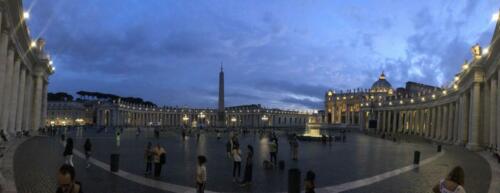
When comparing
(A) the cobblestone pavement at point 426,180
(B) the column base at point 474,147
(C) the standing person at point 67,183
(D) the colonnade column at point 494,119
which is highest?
(D) the colonnade column at point 494,119

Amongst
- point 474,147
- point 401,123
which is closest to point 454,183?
point 474,147

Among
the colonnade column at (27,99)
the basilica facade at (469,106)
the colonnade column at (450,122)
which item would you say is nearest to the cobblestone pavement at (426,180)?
the basilica facade at (469,106)

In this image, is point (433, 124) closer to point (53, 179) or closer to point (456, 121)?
point (456, 121)

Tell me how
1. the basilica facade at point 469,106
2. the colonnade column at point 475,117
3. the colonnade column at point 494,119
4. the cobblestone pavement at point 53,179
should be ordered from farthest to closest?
the colonnade column at point 475,117
the basilica facade at point 469,106
the colonnade column at point 494,119
the cobblestone pavement at point 53,179

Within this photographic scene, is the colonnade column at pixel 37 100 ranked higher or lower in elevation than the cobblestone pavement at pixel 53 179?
higher

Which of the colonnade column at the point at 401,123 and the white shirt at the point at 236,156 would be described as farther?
the colonnade column at the point at 401,123

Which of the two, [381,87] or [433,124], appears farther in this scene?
[381,87]

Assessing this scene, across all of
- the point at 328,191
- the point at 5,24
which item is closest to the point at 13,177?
the point at 328,191

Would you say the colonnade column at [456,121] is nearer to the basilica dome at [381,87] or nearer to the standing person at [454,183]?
the standing person at [454,183]

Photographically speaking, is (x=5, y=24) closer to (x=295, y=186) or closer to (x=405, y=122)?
(x=295, y=186)

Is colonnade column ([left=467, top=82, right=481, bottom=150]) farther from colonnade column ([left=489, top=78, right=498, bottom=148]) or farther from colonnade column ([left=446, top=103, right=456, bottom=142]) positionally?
colonnade column ([left=446, top=103, right=456, bottom=142])

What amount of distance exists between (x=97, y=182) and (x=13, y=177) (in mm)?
3096

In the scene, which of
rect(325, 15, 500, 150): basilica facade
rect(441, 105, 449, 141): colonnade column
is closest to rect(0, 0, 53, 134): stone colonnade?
rect(325, 15, 500, 150): basilica facade

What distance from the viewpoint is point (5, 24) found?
100 ft
